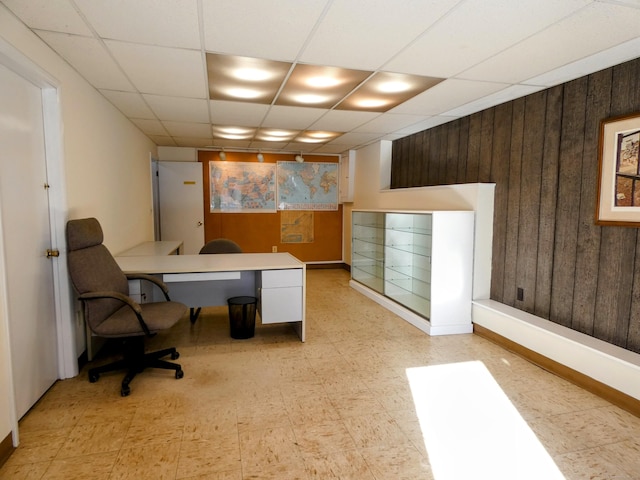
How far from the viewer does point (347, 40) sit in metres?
2.38

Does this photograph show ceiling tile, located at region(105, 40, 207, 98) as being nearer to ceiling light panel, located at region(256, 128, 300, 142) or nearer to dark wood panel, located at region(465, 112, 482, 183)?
ceiling light panel, located at region(256, 128, 300, 142)

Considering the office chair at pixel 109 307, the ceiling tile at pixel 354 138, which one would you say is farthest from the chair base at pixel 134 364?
the ceiling tile at pixel 354 138

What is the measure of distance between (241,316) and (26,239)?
73.5 inches

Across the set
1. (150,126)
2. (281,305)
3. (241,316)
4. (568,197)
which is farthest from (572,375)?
(150,126)

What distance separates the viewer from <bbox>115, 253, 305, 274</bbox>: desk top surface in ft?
10.2

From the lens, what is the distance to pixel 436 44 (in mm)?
2402

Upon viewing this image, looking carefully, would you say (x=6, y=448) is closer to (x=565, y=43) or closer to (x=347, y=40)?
(x=347, y=40)

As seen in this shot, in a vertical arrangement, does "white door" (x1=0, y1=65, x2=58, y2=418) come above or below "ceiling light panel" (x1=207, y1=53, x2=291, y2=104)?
below

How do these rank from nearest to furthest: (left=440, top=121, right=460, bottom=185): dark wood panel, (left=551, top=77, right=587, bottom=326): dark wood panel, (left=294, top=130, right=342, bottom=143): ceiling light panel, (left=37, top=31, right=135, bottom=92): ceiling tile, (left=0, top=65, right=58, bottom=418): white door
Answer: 1. (left=0, top=65, right=58, bottom=418): white door
2. (left=37, top=31, right=135, bottom=92): ceiling tile
3. (left=551, top=77, right=587, bottom=326): dark wood panel
4. (left=440, top=121, right=460, bottom=185): dark wood panel
5. (left=294, top=130, right=342, bottom=143): ceiling light panel

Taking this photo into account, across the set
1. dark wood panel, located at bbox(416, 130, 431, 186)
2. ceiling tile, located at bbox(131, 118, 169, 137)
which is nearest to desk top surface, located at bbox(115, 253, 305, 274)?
ceiling tile, located at bbox(131, 118, 169, 137)

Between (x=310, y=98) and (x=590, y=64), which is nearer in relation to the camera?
(x=590, y=64)

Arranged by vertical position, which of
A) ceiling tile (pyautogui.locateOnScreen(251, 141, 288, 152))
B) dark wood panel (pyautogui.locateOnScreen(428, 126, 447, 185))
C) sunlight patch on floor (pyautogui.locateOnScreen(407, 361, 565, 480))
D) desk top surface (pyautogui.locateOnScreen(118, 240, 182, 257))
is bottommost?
sunlight patch on floor (pyautogui.locateOnScreen(407, 361, 565, 480))

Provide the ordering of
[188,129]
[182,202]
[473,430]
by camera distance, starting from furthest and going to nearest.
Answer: [182,202]
[188,129]
[473,430]

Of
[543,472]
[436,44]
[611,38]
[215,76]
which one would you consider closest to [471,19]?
[436,44]
